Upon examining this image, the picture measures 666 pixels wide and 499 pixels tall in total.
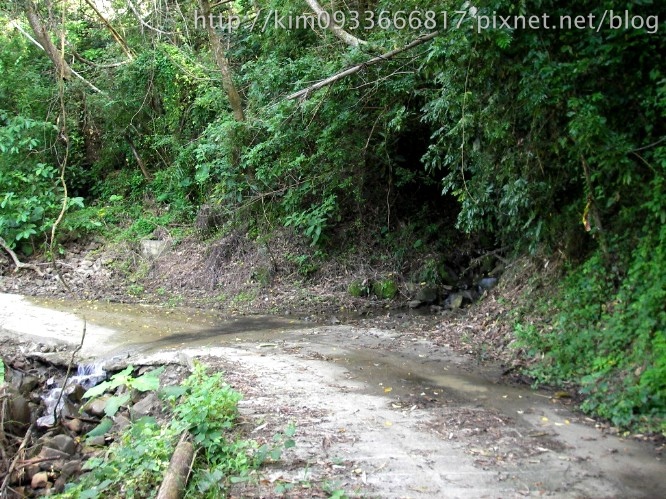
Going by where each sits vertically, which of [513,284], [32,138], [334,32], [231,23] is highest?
→ [231,23]

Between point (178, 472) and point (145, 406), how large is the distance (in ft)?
7.16

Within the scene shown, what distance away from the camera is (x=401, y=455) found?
4.76m

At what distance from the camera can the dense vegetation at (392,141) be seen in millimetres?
6008

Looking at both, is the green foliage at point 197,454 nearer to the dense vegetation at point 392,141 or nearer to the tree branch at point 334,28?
the dense vegetation at point 392,141

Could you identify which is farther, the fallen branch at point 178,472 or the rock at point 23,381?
the rock at point 23,381

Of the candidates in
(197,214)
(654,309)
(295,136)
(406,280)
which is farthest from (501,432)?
Result: (197,214)

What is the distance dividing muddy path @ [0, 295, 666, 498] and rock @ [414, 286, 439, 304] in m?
1.60

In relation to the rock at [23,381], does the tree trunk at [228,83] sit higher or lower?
higher

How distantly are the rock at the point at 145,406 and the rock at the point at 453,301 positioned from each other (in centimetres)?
539

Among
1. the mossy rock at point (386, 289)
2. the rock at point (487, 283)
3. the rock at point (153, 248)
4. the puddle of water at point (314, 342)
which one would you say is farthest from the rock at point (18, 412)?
the rock at point (153, 248)

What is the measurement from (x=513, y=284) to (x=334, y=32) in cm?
520

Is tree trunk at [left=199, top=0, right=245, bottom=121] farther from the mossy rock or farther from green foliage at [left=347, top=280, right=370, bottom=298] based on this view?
the mossy rock

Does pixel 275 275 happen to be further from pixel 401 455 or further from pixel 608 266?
pixel 401 455

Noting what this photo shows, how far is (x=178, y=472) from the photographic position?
4434 millimetres
